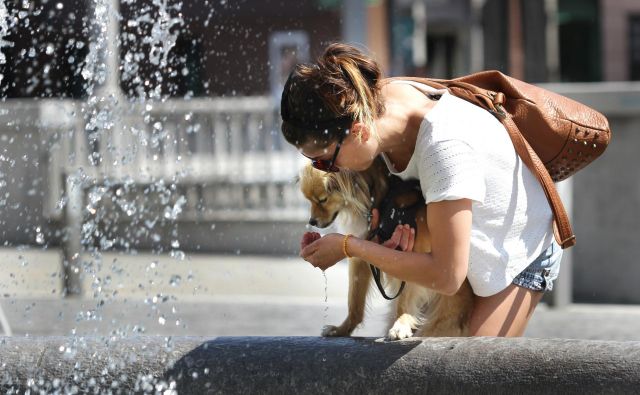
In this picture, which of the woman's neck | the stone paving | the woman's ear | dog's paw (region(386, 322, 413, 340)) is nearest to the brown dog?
dog's paw (region(386, 322, 413, 340))

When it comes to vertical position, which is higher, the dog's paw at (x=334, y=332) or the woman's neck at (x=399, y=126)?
the woman's neck at (x=399, y=126)

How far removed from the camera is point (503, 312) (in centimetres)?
343

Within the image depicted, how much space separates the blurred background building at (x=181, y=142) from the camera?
8070 mm

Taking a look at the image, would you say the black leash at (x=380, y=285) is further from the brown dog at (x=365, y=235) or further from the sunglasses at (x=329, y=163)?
the sunglasses at (x=329, y=163)

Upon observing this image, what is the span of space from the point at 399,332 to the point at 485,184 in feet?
1.95

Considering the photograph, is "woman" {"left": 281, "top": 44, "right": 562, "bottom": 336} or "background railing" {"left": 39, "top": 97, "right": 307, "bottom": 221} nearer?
"woman" {"left": 281, "top": 44, "right": 562, "bottom": 336}

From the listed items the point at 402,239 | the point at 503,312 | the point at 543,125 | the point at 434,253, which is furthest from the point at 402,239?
the point at 543,125

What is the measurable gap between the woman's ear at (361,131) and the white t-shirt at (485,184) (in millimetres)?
157

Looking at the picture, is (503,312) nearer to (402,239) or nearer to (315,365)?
(402,239)

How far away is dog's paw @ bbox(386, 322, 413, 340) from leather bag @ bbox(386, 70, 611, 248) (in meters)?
0.57

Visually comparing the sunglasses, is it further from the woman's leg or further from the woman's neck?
the woman's leg

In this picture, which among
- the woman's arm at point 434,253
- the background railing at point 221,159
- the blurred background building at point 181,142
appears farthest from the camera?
the background railing at point 221,159

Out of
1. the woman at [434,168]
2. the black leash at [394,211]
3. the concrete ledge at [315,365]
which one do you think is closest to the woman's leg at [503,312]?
the woman at [434,168]

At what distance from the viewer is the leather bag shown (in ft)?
10.7
